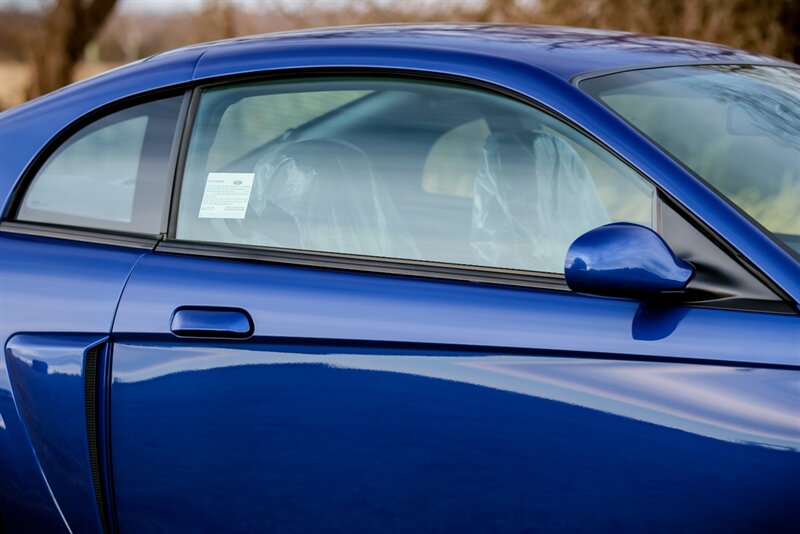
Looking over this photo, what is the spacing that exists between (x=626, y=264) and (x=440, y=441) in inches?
19.2

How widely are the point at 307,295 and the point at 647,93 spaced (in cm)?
86

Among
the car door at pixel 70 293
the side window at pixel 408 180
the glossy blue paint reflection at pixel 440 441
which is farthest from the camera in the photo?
the car door at pixel 70 293

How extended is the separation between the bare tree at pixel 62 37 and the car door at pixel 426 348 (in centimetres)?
1026

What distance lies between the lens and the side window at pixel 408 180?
92.9 inches

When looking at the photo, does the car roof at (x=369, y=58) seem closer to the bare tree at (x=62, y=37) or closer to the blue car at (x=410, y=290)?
the blue car at (x=410, y=290)

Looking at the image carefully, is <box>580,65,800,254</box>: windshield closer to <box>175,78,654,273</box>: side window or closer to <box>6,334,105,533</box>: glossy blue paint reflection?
<box>175,78,654,273</box>: side window

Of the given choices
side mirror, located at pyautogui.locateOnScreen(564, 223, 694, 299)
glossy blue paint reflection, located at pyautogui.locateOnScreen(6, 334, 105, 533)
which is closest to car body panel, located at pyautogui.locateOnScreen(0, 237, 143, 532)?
glossy blue paint reflection, located at pyautogui.locateOnScreen(6, 334, 105, 533)

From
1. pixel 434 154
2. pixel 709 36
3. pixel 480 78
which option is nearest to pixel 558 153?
pixel 480 78

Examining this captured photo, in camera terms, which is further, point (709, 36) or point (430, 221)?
point (709, 36)

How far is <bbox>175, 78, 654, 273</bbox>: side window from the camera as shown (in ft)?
7.74

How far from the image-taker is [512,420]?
6.82 ft

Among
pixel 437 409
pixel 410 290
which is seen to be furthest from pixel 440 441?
pixel 410 290

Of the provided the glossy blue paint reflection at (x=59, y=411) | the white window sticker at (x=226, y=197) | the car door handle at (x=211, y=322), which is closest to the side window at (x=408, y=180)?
the white window sticker at (x=226, y=197)

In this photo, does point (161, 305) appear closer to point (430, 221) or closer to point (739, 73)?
point (430, 221)
